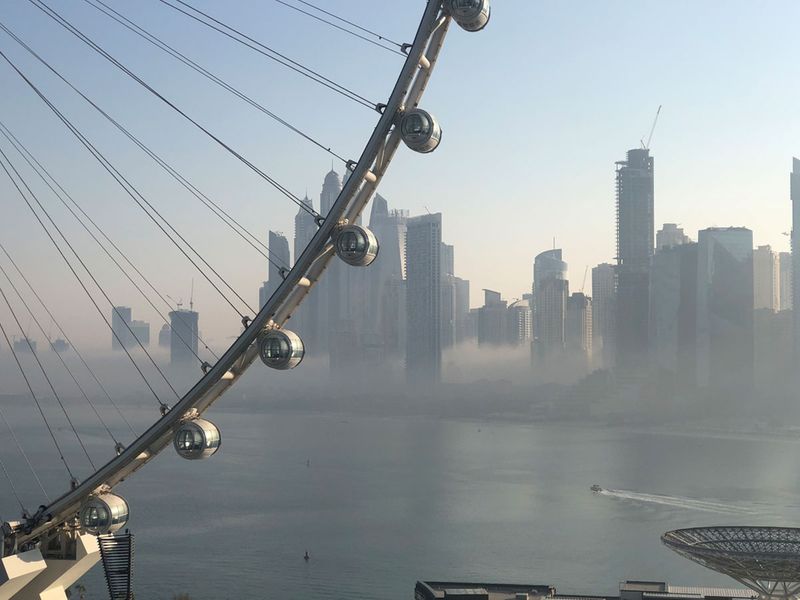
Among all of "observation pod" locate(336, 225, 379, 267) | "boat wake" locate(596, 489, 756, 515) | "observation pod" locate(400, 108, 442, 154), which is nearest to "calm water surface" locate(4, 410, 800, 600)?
"boat wake" locate(596, 489, 756, 515)

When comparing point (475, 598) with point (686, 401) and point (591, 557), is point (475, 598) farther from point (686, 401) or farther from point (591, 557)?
point (686, 401)

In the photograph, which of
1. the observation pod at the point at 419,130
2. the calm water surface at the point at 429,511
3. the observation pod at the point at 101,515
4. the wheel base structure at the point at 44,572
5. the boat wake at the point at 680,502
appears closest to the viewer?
the observation pod at the point at 419,130

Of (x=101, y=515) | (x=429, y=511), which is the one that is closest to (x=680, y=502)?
(x=429, y=511)

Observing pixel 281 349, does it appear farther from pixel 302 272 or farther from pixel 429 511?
pixel 429 511

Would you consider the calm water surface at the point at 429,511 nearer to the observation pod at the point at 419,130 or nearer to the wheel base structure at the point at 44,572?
the wheel base structure at the point at 44,572

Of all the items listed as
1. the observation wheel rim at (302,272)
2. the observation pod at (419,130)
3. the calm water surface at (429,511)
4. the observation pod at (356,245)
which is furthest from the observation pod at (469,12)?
the calm water surface at (429,511)

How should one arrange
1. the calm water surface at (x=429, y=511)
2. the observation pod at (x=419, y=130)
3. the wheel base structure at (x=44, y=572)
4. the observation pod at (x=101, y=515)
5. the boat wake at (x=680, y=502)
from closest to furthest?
the observation pod at (x=419, y=130)
the observation pod at (x=101, y=515)
the wheel base structure at (x=44, y=572)
the calm water surface at (x=429, y=511)
the boat wake at (x=680, y=502)
